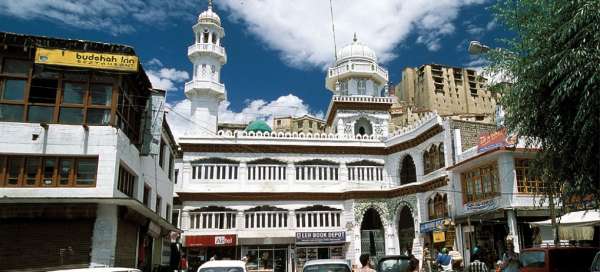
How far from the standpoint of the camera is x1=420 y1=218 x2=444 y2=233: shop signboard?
29.7 meters

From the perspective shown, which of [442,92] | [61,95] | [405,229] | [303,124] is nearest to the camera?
[61,95]

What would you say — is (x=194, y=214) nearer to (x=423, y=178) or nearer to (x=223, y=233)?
(x=223, y=233)

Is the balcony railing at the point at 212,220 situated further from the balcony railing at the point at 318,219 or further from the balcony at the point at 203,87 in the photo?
the balcony at the point at 203,87

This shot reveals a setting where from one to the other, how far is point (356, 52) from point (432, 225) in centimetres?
1980

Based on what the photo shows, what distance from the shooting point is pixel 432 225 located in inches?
1222

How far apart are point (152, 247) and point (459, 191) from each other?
58.5 feet

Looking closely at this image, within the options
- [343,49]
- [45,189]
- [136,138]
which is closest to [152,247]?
[136,138]

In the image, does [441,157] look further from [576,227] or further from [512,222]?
[576,227]

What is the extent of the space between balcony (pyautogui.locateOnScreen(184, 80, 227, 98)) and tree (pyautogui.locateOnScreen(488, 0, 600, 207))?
32.1 m

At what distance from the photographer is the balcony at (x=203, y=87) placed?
4197cm


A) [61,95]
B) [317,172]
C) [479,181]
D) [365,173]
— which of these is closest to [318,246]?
[317,172]

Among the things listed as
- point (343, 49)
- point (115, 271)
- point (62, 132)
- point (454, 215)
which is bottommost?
point (115, 271)

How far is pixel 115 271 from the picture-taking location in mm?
9750

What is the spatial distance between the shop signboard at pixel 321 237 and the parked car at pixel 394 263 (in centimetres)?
2143
